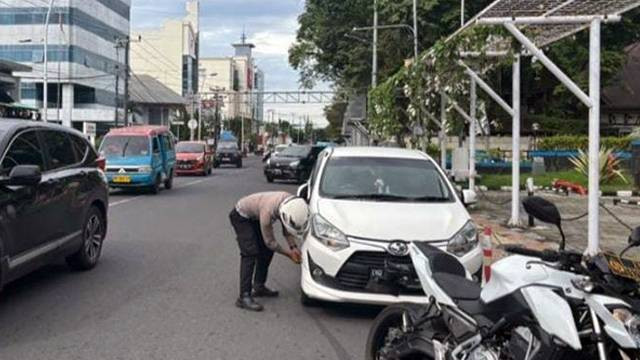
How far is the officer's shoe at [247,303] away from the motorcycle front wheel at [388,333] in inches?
99.1

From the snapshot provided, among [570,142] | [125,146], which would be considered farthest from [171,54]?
[125,146]

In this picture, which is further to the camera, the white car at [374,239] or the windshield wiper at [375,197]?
the windshield wiper at [375,197]

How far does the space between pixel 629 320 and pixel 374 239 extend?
12.9 feet

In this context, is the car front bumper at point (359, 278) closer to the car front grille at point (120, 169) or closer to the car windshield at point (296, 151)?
the car front grille at point (120, 169)

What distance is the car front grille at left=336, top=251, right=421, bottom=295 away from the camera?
7113mm

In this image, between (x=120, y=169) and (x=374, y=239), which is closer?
(x=374, y=239)

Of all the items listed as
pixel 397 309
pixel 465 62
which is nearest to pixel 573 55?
pixel 465 62

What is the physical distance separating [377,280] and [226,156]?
138 ft

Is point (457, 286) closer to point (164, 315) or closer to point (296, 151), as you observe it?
point (164, 315)

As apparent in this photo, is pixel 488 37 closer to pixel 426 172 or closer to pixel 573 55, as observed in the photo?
pixel 426 172

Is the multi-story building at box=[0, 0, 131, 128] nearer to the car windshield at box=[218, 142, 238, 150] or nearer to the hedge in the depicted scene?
the car windshield at box=[218, 142, 238, 150]

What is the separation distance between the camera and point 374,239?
7.16 meters

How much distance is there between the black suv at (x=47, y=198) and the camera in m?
7.26

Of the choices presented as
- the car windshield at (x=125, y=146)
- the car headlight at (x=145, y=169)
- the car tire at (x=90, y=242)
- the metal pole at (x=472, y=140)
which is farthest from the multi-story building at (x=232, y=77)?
the car tire at (x=90, y=242)
